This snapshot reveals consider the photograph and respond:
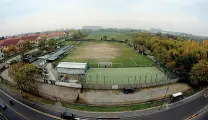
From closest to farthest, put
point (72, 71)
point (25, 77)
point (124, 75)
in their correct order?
point (25, 77)
point (124, 75)
point (72, 71)

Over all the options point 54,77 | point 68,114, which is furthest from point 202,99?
point 54,77

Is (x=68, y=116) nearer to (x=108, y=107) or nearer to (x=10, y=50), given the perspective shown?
(x=108, y=107)

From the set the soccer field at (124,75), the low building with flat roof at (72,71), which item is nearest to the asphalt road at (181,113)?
the soccer field at (124,75)

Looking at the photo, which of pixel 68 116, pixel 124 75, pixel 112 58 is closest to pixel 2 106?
pixel 68 116

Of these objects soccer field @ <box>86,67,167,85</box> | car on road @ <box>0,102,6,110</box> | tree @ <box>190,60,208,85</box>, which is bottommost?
car on road @ <box>0,102,6,110</box>

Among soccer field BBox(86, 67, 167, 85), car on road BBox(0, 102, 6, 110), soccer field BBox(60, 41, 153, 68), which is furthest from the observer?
soccer field BBox(60, 41, 153, 68)

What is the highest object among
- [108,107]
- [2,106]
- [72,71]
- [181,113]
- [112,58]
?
[112,58]

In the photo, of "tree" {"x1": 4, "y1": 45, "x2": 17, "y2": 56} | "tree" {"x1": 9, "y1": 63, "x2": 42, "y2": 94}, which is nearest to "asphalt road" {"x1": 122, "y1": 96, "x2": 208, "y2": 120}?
"tree" {"x1": 9, "y1": 63, "x2": 42, "y2": 94}

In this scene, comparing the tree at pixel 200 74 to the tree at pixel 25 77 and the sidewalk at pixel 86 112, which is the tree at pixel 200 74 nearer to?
the sidewalk at pixel 86 112

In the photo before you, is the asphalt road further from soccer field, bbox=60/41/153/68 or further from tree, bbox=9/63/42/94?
soccer field, bbox=60/41/153/68

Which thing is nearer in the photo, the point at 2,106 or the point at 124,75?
the point at 2,106
